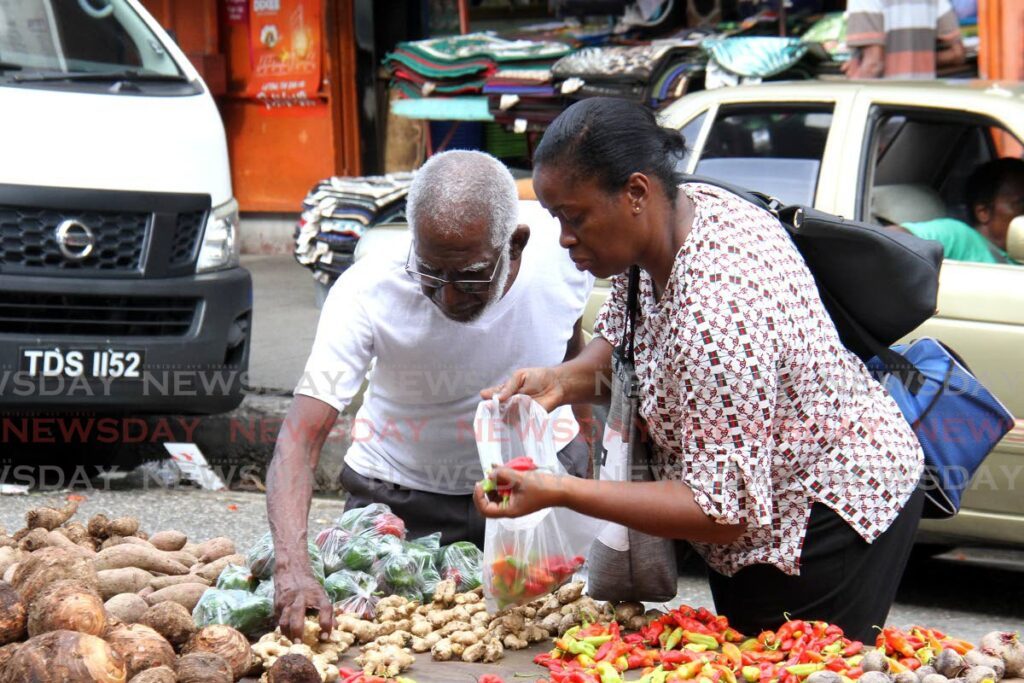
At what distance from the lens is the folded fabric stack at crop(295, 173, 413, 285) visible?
24.2 feet

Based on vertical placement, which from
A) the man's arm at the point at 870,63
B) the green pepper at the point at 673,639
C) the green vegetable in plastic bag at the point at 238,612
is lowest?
the green vegetable in plastic bag at the point at 238,612

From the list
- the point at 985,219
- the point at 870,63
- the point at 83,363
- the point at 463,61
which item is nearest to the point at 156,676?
the point at 83,363

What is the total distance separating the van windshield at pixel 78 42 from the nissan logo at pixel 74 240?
73 centimetres

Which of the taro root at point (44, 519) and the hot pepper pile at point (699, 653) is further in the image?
the taro root at point (44, 519)

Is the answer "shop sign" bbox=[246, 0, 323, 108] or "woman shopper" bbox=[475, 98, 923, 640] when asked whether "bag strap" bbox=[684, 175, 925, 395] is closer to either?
"woman shopper" bbox=[475, 98, 923, 640]

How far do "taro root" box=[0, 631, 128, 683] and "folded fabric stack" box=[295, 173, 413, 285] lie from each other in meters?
5.04

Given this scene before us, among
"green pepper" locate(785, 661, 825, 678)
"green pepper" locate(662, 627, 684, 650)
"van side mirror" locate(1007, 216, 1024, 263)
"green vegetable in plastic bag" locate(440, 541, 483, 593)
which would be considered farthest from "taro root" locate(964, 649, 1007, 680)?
"van side mirror" locate(1007, 216, 1024, 263)

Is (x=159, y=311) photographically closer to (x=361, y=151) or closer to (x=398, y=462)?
(x=398, y=462)

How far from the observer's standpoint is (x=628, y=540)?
110 inches

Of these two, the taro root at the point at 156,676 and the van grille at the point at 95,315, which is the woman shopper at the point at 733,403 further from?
the van grille at the point at 95,315

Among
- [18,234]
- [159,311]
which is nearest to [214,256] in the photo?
[159,311]

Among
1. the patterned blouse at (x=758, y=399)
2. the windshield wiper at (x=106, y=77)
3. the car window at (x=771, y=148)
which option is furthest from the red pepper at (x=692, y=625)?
the windshield wiper at (x=106, y=77)

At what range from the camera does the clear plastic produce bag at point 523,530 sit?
112 inches

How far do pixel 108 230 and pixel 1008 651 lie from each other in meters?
4.58
